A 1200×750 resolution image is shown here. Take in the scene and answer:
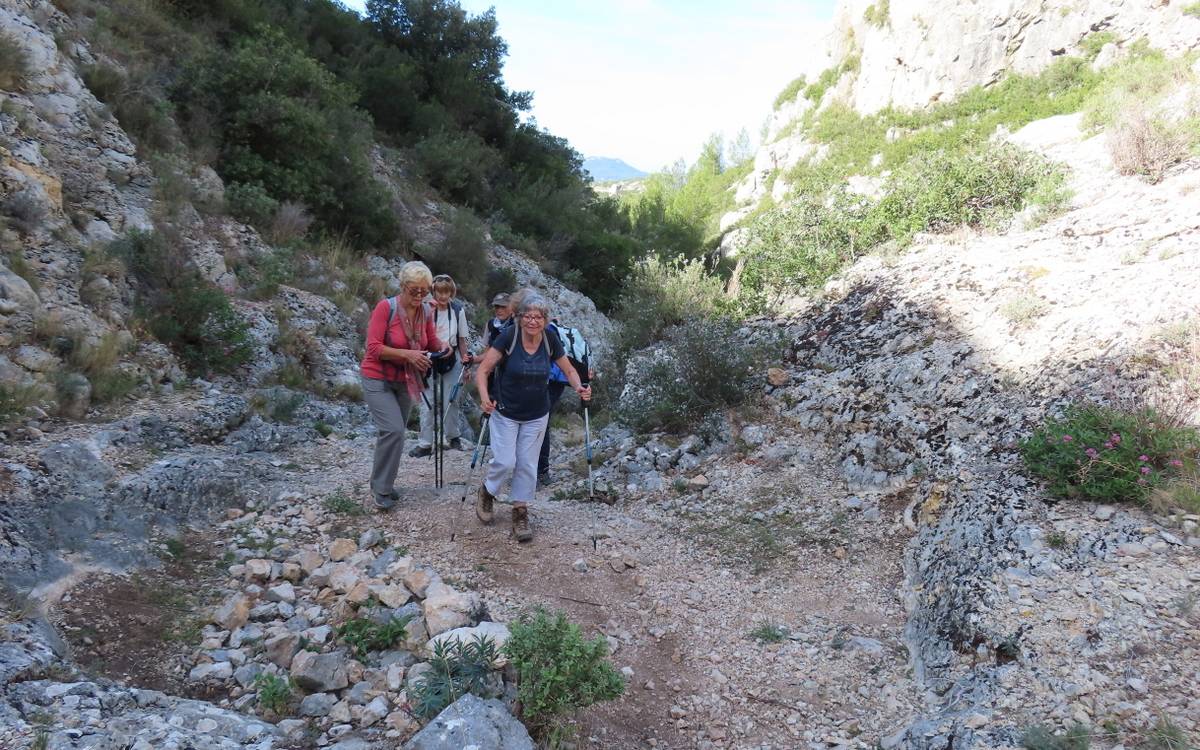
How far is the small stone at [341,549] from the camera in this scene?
486cm

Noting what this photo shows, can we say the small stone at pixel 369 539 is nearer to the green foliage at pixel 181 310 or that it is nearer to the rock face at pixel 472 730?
the rock face at pixel 472 730

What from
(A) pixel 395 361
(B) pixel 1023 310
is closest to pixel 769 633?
(A) pixel 395 361

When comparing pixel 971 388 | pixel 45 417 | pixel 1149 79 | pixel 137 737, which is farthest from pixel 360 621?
pixel 1149 79

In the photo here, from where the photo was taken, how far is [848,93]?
38.5m

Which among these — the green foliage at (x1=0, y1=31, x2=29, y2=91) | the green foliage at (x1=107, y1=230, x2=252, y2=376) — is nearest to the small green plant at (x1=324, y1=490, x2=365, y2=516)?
the green foliage at (x1=107, y1=230, x2=252, y2=376)

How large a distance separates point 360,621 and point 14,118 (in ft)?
26.7

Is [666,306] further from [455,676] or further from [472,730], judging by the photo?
[472,730]

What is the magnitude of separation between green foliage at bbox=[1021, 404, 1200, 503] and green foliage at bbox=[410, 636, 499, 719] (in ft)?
13.1

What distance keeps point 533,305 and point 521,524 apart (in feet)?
5.79

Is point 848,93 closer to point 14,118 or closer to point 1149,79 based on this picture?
point 1149,79

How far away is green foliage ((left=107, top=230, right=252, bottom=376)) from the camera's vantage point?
7.83m

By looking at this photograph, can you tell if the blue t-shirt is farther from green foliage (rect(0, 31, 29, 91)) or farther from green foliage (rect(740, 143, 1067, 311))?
green foliage (rect(0, 31, 29, 91))

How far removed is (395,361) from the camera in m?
5.41

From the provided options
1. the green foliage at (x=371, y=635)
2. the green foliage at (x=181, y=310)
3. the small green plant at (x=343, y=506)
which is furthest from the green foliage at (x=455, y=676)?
the green foliage at (x=181, y=310)
